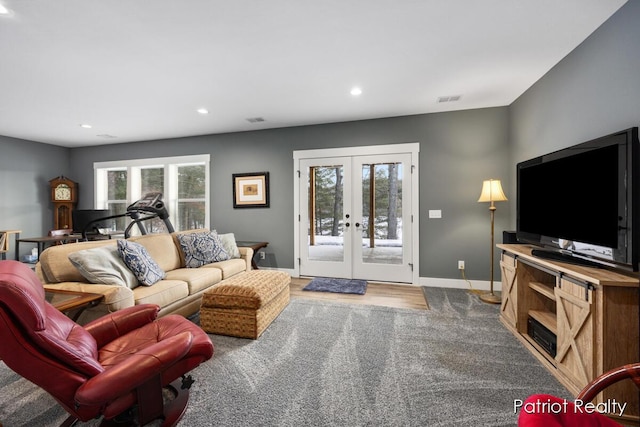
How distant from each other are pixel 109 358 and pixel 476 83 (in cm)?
401

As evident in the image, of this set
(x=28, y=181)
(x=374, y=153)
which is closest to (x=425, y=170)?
(x=374, y=153)

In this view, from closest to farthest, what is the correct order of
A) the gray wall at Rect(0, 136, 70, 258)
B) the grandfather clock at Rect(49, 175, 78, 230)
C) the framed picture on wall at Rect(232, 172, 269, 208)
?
the framed picture on wall at Rect(232, 172, 269, 208)
the gray wall at Rect(0, 136, 70, 258)
the grandfather clock at Rect(49, 175, 78, 230)

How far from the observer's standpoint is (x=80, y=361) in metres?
1.14

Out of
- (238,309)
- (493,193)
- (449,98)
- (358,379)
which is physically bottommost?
(358,379)

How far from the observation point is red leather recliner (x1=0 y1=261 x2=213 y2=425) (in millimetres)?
1059

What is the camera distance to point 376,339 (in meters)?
2.40

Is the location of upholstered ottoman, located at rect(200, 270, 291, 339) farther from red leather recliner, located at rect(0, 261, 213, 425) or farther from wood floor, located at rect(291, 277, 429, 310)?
wood floor, located at rect(291, 277, 429, 310)

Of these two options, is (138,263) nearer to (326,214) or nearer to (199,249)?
(199,249)

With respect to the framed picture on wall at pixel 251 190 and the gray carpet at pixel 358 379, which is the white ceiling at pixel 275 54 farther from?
the gray carpet at pixel 358 379

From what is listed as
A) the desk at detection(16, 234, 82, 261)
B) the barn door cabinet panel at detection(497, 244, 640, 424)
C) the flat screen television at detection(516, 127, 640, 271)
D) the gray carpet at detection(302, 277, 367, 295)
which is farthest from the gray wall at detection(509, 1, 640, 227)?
the desk at detection(16, 234, 82, 261)

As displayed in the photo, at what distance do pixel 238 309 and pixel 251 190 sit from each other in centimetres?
268

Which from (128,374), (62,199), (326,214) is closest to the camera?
(128,374)

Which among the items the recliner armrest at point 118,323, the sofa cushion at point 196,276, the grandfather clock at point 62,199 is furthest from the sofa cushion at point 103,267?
the grandfather clock at point 62,199

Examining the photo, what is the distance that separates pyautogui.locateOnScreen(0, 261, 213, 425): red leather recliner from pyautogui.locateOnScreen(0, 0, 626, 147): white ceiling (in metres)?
1.89
